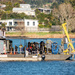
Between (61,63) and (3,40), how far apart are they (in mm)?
8060

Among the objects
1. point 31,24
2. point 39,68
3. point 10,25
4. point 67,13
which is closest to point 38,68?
point 39,68

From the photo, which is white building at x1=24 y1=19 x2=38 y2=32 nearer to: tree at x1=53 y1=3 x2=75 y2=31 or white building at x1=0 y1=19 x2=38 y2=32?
white building at x1=0 y1=19 x2=38 y2=32

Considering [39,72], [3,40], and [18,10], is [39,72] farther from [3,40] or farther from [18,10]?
[18,10]

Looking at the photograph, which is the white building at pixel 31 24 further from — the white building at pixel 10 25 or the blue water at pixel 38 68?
the blue water at pixel 38 68

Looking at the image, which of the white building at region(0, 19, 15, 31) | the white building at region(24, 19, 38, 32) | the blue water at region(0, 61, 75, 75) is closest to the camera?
the blue water at region(0, 61, 75, 75)

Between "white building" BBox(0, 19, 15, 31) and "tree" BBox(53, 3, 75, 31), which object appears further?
"white building" BBox(0, 19, 15, 31)

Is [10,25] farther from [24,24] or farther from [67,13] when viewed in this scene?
[67,13]

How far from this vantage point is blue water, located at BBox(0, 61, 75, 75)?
36.8m

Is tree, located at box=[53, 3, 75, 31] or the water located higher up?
tree, located at box=[53, 3, 75, 31]

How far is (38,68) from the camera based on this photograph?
39688 millimetres

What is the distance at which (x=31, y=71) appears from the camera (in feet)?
123

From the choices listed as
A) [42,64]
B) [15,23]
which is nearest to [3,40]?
[42,64]

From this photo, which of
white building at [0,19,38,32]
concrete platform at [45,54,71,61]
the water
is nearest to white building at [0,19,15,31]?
white building at [0,19,38,32]

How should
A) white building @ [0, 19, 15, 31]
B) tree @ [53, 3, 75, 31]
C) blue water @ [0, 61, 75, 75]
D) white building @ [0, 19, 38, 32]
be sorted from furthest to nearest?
white building @ [0, 19, 15, 31], white building @ [0, 19, 38, 32], tree @ [53, 3, 75, 31], blue water @ [0, 61, 75, 75]
